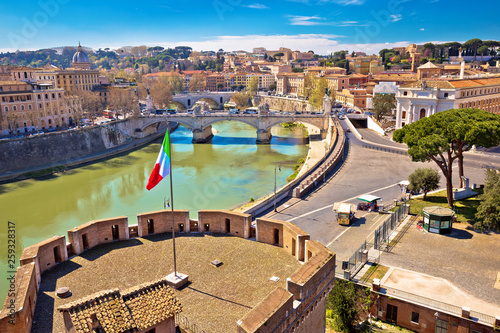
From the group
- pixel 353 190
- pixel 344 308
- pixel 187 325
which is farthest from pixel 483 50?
pixel 187 325

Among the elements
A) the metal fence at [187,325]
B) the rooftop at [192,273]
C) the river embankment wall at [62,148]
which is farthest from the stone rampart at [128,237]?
the river embankment wall at [62,148]

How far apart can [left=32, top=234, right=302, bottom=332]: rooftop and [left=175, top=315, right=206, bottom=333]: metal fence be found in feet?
0.27

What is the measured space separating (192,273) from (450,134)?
40.8ft

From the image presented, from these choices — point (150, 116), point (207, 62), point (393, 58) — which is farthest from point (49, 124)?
point (207, 62)

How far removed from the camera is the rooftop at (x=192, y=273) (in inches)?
254

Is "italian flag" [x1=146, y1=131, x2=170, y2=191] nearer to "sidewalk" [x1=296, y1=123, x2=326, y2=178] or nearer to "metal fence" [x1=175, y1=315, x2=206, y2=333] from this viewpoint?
"metal fence" [x1=175, y1=315, x2=206, y2=333]

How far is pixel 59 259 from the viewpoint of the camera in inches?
307

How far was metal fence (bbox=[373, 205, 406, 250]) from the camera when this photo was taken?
1257 centimetres

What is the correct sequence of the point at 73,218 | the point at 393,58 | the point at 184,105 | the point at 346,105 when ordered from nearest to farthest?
1. the point at 73,218
2. the point at 346,105
3. the point at 184,105
4. the point at 393,58

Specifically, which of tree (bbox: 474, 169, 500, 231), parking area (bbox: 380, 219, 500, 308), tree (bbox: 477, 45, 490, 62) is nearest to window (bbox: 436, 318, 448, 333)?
parking area (bbox: 380, 219, 500, 308)

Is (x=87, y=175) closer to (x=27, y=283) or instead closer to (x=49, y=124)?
(x=49, y=124)

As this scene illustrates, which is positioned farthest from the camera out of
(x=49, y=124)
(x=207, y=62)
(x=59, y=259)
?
(x=207, y=62)

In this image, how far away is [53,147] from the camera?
32.0 m

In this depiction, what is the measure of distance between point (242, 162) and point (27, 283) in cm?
2689
